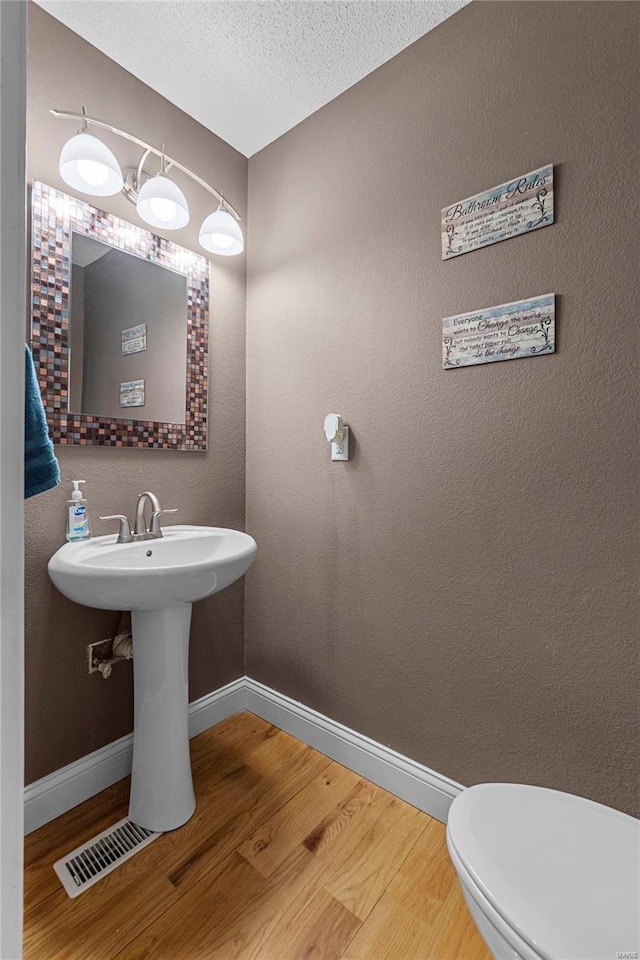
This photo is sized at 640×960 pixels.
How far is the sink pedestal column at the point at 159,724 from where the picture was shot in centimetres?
126

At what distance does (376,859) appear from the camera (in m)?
1.18

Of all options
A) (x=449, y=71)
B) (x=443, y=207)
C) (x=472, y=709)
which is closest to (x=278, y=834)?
(x=472, y=709)

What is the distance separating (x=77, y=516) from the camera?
131 cm

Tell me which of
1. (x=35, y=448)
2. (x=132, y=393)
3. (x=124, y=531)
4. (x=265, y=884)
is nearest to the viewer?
(x=35, y=448)

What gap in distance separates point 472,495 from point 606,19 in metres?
1.18

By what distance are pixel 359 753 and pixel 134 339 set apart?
1621 mm

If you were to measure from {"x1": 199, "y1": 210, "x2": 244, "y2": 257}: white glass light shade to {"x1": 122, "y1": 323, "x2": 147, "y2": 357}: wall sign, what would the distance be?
0.40 meters

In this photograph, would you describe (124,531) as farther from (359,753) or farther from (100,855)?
(359,753)

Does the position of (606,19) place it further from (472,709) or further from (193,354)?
(472,709)

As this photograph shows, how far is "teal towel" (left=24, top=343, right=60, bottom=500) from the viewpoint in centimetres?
98

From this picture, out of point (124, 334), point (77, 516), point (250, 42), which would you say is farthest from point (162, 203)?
point (77, 516)

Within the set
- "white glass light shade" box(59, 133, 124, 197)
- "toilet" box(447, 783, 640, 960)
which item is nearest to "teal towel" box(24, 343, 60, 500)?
"white glass light shade" box(59, 133, 124, 197)

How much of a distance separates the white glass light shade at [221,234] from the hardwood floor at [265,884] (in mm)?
1876

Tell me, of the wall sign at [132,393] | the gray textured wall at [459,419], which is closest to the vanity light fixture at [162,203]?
the gray textured wall at [459,419]
